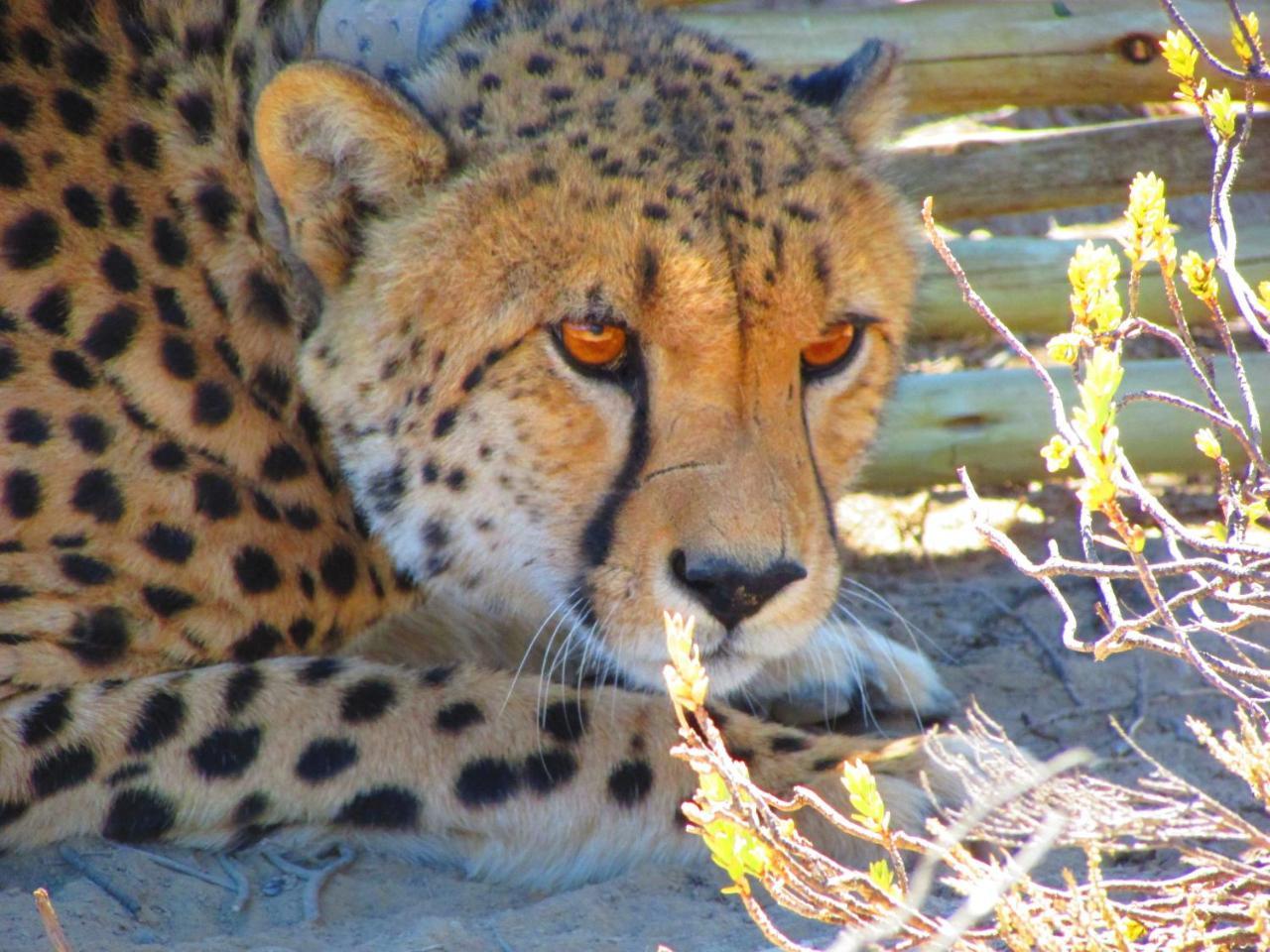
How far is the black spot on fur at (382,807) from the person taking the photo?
7.07ft

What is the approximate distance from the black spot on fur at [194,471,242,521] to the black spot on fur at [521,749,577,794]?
517 millimetres

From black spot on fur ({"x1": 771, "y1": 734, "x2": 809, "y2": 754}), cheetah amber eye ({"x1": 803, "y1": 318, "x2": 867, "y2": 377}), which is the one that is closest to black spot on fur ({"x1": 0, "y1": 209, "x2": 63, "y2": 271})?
cheetah amber eye ({"x1": 803, "y1": 318, "x2": 867, "y2": 377})

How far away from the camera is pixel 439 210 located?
2.16m

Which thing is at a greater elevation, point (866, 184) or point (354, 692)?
point (866, 184)

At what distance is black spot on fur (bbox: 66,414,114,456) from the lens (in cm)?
219

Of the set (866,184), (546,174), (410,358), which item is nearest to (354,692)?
(410,358)

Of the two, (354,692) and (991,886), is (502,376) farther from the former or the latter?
(991,886)

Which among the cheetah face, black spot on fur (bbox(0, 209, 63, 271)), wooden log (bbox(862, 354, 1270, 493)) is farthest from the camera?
wooden log (bbox(862, 354, 1270, 493))

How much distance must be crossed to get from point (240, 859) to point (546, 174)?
96 cm

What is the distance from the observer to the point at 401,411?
2203mm

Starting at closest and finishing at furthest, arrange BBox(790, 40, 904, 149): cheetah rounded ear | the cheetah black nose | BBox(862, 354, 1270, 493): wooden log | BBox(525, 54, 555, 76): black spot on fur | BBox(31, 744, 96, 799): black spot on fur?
the cheetah black nose, BBox(31, 744, 96, 799): black spot on fur, BBox(525, 54, 555, 76): black spot on fur, BBox(790, 40, 904, 149): cheetah rounded ear, BBox(862, 354, 1270, 493): wooden log

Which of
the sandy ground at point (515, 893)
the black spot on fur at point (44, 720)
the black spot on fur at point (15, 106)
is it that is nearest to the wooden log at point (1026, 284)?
the sandy ground at point (515, 893)

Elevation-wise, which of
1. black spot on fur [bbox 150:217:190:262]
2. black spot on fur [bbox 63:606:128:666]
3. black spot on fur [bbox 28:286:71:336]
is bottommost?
black spot on fur [bbox 63:606:128:666]

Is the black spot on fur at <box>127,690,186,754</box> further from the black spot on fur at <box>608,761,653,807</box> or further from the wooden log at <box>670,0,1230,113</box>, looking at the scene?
the wooden log at <box>670,0,1230,113</box>
